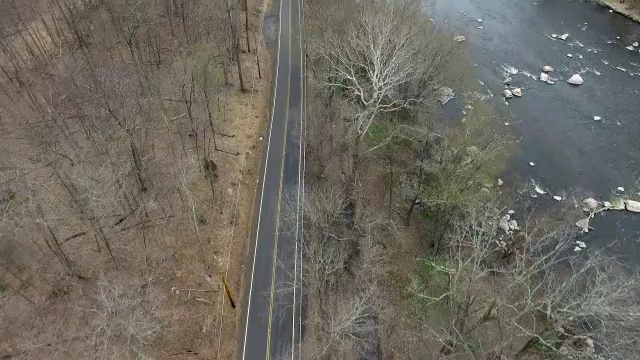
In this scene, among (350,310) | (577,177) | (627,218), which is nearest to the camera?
(350,310)

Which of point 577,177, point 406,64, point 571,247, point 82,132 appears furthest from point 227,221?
point 577,177

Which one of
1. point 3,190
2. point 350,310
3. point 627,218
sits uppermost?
point 3,190

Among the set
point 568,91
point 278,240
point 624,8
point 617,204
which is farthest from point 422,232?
point 624,8

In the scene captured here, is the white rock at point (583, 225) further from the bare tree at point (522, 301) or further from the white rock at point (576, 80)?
the white rock at point (576, 80)

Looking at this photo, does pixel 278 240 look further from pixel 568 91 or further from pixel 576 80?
pixel 576 80

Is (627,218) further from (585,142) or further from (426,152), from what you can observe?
(426,152)

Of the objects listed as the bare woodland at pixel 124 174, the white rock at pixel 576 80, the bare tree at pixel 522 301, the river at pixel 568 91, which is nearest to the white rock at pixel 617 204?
the river at pixel 568 91

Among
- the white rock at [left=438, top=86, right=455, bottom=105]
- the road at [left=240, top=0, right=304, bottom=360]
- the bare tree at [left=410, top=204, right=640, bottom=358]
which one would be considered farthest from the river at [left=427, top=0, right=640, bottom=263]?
the road at [left=240, top=0, right=304, bottom=360]
